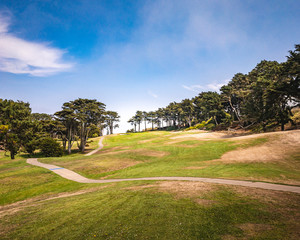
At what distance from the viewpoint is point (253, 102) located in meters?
41.2

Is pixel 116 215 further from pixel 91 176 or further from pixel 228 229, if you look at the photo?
pixel 91 176

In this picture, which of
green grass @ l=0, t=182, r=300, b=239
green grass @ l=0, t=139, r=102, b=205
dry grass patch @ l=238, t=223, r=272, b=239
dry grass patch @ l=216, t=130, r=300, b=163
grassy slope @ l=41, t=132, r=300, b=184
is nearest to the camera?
dry grass patch @ l=238, t=223, r=272, b=239

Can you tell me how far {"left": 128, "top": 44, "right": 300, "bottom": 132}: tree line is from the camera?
101 feet

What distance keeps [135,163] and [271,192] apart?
18.7m

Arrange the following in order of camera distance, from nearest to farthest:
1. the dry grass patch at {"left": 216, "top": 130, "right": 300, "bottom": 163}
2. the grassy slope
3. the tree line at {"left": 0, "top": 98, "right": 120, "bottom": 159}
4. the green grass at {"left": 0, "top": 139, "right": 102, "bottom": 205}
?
the green grass at {"left": 0, "top": 139, "right": 102, "bottom": 205} → the grassy slope → the dry grass patch at {"left": 216, "top": 130, "right": 300, "bottom": 163} → the tree line at {"left": 0, "top": 98, "right": 120, "bottom": 159}

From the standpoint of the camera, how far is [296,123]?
126 feet

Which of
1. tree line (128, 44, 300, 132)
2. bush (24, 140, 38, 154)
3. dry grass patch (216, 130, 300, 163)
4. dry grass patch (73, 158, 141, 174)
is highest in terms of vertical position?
tree line (128, 44, 300, 132)

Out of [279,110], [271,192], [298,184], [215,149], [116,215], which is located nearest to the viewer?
[116,215]

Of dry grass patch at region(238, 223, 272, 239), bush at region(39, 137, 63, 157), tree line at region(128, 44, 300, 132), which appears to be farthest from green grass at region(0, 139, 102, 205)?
tree line at region(128, 44, 300, 132)

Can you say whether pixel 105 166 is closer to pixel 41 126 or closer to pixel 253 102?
pixel 41 126

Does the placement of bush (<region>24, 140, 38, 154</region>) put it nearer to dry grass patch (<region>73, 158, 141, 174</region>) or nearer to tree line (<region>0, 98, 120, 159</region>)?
tree line (<region>0, 98, 120, 159</region>)

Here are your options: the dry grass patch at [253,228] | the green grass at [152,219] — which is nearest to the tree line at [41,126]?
the green grass at [152,219]

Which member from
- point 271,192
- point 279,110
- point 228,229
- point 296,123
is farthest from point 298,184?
point 296,123

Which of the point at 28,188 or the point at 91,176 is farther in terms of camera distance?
the point at 91,176
